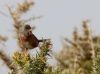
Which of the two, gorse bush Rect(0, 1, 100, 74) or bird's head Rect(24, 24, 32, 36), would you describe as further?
bird's head Rect(24, 24, 32, 36)

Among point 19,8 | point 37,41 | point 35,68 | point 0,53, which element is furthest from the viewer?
point 19,8

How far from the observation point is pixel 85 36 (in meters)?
9.70

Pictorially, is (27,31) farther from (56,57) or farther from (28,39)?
(56,57)

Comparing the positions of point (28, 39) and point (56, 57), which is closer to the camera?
point (28, 39)

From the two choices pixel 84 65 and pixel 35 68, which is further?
pixel 84 65

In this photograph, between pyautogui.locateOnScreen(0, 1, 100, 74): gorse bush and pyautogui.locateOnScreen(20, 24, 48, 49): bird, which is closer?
pyautogui.locateOnScreen(0, 1, 100, 74): gorse bush

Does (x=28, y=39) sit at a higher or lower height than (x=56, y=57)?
lower

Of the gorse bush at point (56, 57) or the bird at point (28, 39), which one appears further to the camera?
the bird at point (28, 39)

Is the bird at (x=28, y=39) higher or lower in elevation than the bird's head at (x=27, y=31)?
lower

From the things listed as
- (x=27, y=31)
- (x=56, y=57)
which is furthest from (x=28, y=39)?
(x=56, y=57)

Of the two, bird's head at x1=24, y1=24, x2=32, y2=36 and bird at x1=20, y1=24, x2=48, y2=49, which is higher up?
bird's head at x1=24, y1=24, x2=32, y2=36

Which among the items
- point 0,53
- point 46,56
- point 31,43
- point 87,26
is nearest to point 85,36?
point 87,26

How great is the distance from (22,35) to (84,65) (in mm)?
6046

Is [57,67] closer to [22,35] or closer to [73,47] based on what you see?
[22,35]
